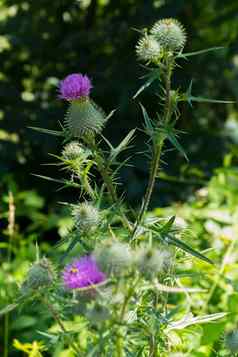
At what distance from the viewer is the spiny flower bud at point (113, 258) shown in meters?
1.30

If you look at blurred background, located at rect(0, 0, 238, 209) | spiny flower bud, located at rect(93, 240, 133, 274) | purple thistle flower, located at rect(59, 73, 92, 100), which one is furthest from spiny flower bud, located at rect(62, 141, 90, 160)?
blurred background, located at rect(0, 0, 238, 209)

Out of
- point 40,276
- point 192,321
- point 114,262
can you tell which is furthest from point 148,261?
point 192,321

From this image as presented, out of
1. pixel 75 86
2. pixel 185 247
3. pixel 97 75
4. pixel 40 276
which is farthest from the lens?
pixel 97 75

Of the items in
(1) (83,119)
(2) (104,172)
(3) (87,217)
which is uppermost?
(1) (83,119)

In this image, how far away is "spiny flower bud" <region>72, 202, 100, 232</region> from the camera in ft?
5.34

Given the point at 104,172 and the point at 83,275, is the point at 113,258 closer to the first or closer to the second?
the point at 83,275

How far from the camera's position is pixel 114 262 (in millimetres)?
1302

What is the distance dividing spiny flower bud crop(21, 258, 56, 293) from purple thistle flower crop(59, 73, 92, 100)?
1.43 feet

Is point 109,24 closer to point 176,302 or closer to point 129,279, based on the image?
point 176,302

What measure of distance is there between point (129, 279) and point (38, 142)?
2472mm

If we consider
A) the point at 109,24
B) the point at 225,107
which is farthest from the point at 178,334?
the point at 225,107

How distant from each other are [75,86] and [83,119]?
8 cm

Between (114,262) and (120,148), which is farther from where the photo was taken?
(120,148)

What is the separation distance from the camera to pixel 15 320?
289 cm
